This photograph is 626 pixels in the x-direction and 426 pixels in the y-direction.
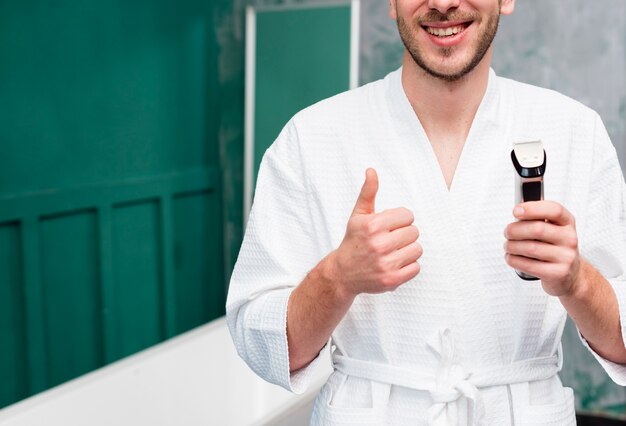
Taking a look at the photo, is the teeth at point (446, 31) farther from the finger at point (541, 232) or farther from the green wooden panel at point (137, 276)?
the green wooden panel at point (137, 276)

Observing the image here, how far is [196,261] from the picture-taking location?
12.5 feet

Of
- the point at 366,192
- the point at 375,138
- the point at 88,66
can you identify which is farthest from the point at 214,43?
the point at 366,192

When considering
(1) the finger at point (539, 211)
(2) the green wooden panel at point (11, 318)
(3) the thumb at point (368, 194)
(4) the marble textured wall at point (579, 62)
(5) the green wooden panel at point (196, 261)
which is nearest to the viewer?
(1) the finger at point (539, 211)

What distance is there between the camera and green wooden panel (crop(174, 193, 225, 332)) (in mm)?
3697

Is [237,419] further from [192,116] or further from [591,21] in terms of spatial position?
[591,21]

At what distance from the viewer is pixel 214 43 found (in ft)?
12.6

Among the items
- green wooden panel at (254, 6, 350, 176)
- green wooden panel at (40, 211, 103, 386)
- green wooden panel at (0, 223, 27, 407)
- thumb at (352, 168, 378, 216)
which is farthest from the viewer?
green wooden panel at (254, 6, 350, 176)

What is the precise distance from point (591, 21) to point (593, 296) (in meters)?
2.33

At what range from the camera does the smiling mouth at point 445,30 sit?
1.16m

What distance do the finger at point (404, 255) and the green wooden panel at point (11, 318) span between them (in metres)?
2.07

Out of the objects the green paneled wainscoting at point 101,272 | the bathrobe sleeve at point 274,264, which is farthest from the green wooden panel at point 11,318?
the bathrobe sleeve at point 274,264

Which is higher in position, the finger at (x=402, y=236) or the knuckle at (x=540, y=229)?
the knuckle at (x=540, y=229)

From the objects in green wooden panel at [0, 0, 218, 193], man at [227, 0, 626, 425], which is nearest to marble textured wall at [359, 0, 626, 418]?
green wooden panel at [0, 0, 218, 193]

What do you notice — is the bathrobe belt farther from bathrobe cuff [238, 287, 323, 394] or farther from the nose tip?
the nose tip
